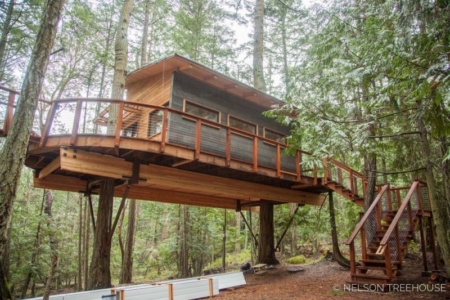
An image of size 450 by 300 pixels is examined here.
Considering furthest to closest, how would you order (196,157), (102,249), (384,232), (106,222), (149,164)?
(384,232), (149,164), (106,222), (102,249), (196,157)

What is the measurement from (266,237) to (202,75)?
21.9 ft

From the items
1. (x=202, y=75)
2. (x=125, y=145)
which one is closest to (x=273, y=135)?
(x=202, y=75)

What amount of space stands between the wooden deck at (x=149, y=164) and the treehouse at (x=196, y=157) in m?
0.02

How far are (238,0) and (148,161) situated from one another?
10581 millimetres

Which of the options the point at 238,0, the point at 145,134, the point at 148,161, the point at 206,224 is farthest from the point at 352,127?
the point at 238,0

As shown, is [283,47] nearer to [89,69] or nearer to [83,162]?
[89,69]

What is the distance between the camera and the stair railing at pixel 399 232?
248 inches

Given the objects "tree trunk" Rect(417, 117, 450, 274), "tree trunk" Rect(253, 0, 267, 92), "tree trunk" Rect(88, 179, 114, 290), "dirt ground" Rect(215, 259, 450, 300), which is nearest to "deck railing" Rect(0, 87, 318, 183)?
"tree trunk" Rect(88, 179, 114, 290)

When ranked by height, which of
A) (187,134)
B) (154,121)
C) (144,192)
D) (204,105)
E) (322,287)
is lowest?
(322,287)

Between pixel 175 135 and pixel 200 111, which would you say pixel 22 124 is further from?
pixel 200 111

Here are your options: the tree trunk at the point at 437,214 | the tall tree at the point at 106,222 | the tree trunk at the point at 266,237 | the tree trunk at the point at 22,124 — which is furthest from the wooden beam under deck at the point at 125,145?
the tree trunk at the point at 266,237

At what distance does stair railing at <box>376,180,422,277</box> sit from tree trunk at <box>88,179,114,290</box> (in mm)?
6103

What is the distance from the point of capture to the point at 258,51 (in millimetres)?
13438

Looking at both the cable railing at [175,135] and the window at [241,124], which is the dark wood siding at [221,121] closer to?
the cable railing at [175,135]
